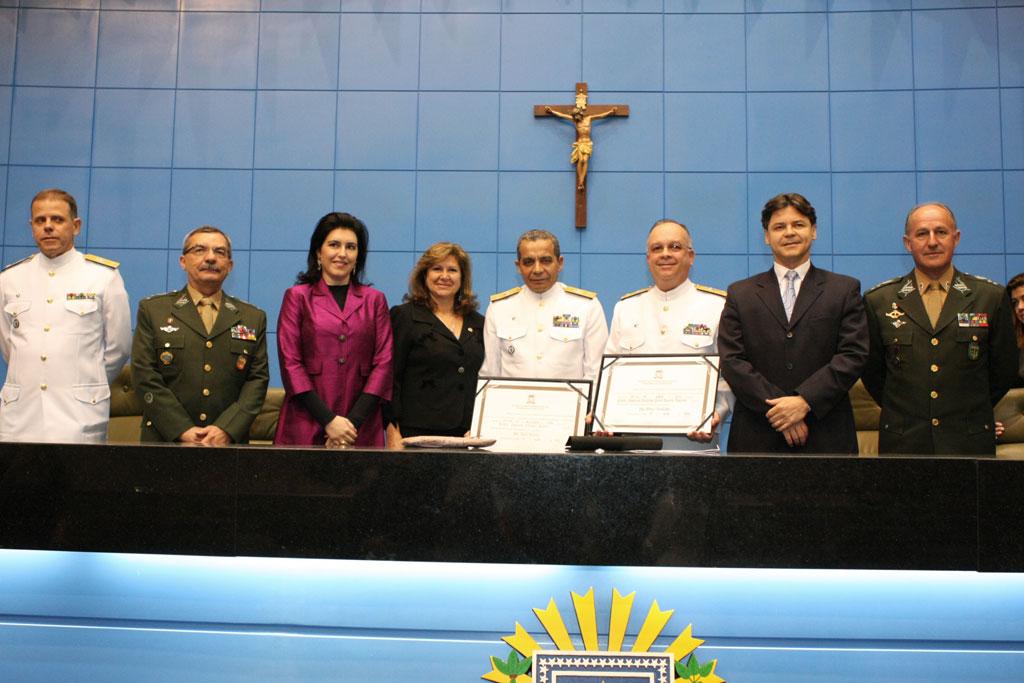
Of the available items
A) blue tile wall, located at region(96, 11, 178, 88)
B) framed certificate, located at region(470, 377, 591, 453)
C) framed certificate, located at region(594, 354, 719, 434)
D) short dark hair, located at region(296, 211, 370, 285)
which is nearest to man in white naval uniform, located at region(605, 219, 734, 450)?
framed certificate, located at region(594, 354, 719, 434)

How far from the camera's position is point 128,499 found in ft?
7.87

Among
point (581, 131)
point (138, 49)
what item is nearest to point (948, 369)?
point (581, 131)

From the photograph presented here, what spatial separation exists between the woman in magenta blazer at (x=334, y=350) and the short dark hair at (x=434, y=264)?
212 mm

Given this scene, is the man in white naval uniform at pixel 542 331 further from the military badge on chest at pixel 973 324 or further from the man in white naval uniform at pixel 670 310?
the military badge on chest at pixel 973 324

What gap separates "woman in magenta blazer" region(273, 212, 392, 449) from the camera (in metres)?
3.59

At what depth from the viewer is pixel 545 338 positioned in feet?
12.7

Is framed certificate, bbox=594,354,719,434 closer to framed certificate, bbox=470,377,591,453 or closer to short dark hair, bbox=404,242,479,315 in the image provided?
framed certificate, bbox=470,377,591,453

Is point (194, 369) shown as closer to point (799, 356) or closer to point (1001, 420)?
point (799, 356)

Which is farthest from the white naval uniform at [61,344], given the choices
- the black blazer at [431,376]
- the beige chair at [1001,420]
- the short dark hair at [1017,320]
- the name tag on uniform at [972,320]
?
the short dark hair at [1017,320]

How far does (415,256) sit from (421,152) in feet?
2.73

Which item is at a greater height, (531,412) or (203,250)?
(203,250)

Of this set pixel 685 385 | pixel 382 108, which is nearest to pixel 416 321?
pixel 685 385

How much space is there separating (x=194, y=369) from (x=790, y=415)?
2.33m

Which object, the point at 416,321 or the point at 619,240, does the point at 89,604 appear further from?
the point at 619,240
